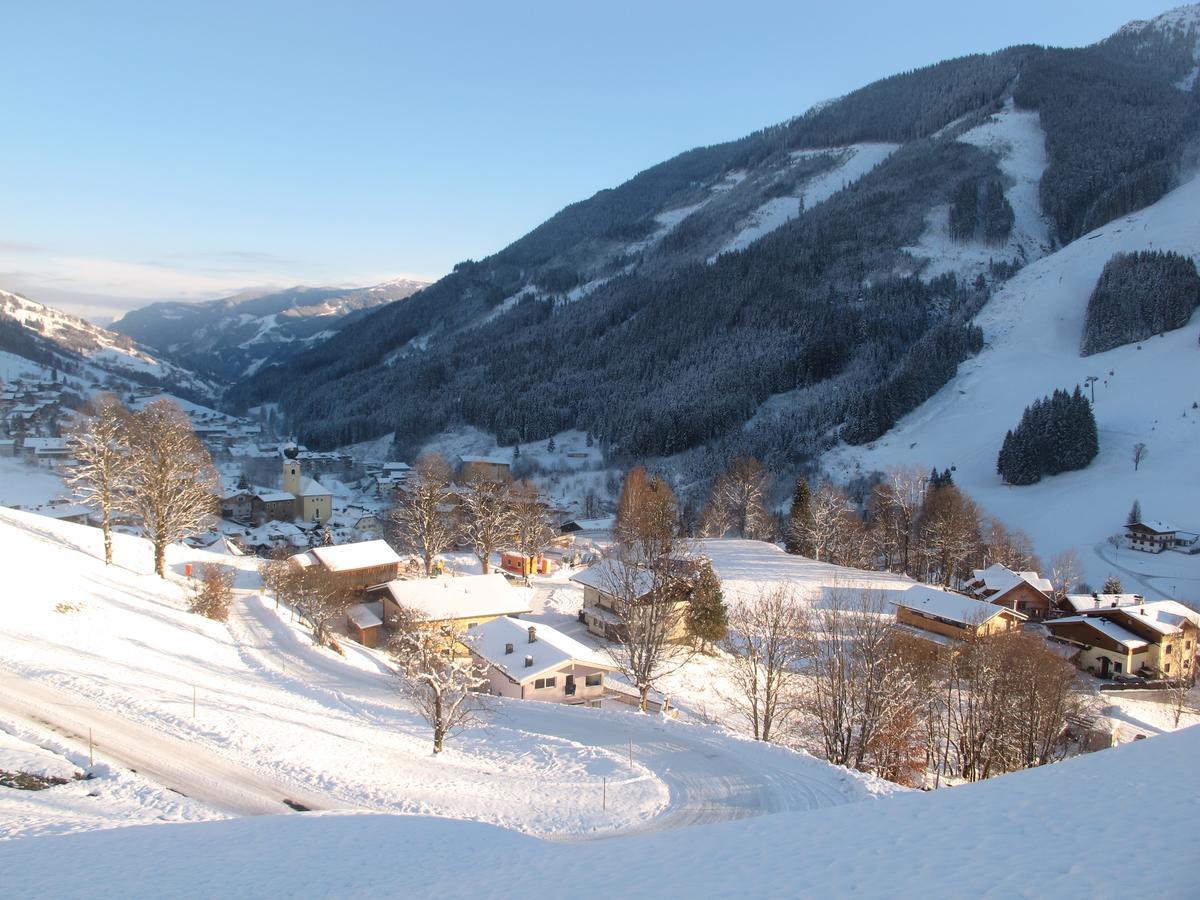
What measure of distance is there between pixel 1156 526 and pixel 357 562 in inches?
2496

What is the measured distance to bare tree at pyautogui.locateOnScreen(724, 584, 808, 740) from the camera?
26.2m

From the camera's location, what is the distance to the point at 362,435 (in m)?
139

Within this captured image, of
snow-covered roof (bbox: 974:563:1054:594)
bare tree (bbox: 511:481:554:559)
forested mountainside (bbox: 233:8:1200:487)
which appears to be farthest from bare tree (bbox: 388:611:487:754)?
forested mountainside (bbox: 233:8:1200:487)

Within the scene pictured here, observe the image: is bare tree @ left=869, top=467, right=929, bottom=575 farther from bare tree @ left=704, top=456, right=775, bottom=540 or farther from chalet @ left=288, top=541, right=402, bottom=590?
chalet @ left=288, top=541, right=402, bottom=590

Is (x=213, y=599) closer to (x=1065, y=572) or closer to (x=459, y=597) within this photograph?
(x=459, y=597)

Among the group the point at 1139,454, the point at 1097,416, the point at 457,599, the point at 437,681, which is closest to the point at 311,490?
the point at 457,599

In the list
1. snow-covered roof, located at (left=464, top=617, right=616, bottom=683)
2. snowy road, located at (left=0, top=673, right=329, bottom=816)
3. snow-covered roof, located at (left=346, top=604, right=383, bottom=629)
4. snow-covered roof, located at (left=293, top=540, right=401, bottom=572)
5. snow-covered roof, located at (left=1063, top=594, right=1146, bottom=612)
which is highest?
snowy road, located at (left=0, top=673, right=329, bottom=816)

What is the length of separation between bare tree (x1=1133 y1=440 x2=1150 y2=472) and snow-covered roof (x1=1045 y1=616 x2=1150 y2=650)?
37909 mm

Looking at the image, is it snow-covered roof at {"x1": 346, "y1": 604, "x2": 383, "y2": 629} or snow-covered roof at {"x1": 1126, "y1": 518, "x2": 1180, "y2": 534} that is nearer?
snow-covered roof at {"x1": 346, "y1": 604, "x2": 383, "y2": 629}

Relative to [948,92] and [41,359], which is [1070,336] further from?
[41,359]

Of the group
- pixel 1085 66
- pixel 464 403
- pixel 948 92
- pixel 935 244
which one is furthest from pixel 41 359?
pixel 1085 66

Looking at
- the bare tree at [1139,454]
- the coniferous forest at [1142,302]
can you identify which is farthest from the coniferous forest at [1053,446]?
the coniferous forest at [1142,302]

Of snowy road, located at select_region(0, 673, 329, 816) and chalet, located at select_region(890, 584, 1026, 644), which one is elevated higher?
snowy road, located at select_region(0, 673, 329, 816)

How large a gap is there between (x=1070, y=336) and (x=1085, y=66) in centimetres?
12059
